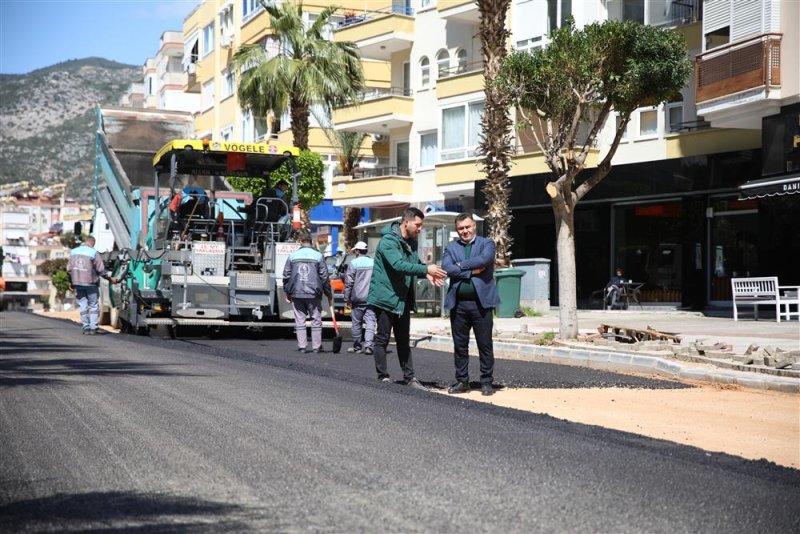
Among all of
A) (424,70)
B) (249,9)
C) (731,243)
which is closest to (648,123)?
(731,243)

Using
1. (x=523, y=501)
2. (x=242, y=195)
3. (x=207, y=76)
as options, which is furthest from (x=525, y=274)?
(x=207, y=76)

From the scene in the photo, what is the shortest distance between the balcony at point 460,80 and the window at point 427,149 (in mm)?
2433

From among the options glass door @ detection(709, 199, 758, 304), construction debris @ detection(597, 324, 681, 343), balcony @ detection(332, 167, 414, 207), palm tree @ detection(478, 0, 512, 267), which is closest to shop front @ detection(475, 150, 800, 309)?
glass door @ detection(709, 199, 758, 304)

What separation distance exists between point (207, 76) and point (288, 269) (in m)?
47.6

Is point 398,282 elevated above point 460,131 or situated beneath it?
situated beneath

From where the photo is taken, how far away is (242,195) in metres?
20.8

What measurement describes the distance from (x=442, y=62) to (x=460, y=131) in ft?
13.3

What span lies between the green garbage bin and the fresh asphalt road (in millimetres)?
15624

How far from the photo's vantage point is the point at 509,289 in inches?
1032

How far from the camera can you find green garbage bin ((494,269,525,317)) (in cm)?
2603

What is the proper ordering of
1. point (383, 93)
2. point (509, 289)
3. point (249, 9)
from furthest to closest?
point (249, 9) < point (383, 93) < point (509, 289)

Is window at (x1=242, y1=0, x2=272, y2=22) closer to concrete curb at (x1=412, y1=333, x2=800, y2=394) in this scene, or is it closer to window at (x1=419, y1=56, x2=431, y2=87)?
window at (x1=419, y1=56, x2=431, y2=87)

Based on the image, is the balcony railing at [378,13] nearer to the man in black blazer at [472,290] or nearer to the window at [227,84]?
the window at [227,84]

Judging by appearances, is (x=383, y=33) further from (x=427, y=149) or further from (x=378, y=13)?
(x=427, y=149)
